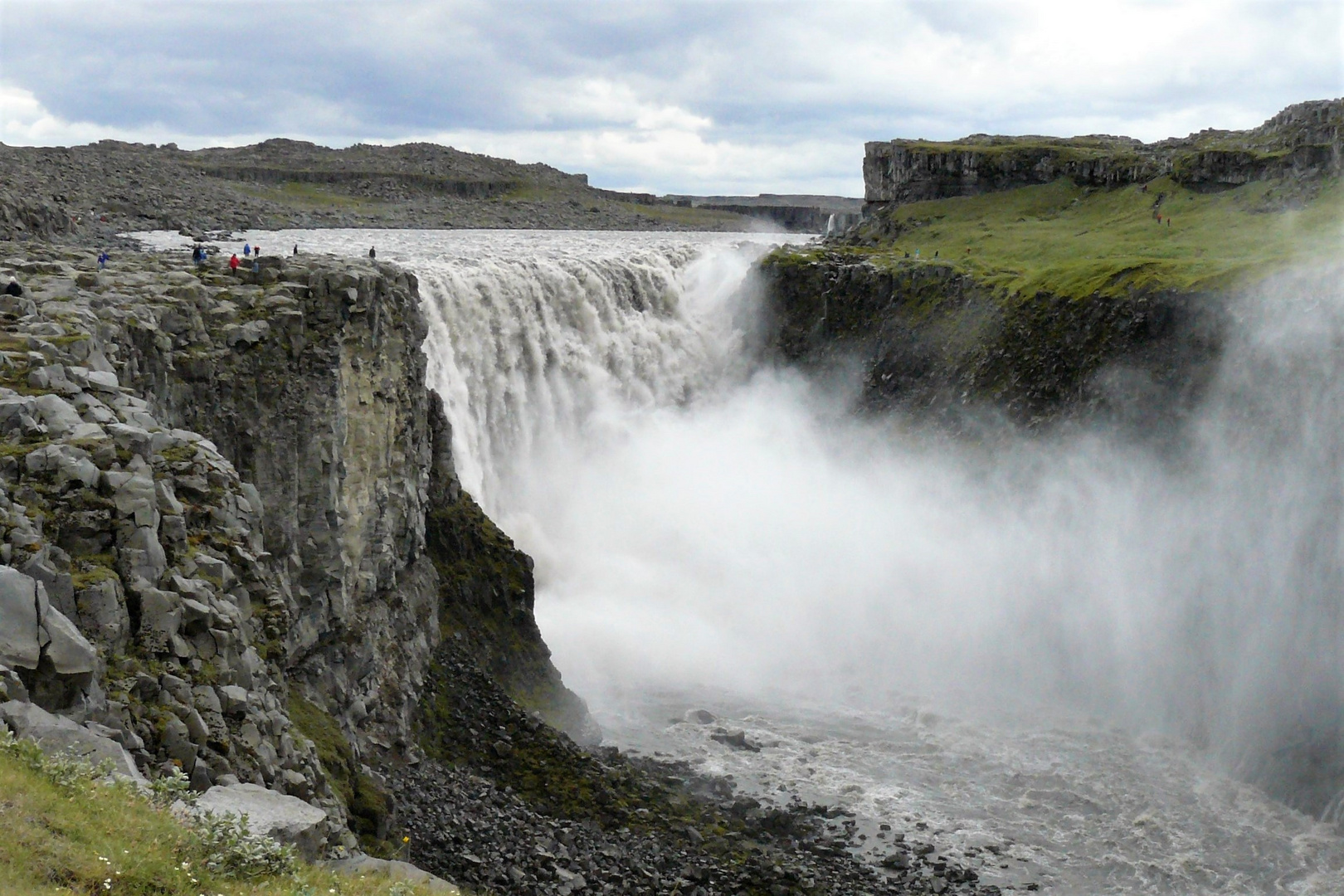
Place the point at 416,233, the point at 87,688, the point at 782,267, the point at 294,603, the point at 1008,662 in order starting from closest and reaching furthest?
1. the point at 87,688
2. the point at 294,603
3. the point at 1008,662
4. the point at 782,267
5. the point at 416,233

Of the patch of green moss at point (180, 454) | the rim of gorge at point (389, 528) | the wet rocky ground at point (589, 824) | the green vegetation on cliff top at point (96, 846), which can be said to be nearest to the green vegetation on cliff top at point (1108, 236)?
the rim of gorge at point (389, 528)

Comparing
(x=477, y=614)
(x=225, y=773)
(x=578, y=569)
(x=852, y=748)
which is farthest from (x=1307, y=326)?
(x=225, y=773)

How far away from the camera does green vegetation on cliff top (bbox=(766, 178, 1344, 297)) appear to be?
61906mm

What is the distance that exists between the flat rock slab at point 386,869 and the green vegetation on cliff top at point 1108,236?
51.4 m

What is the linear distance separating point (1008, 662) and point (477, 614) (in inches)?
830

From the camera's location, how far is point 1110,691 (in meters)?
43.5

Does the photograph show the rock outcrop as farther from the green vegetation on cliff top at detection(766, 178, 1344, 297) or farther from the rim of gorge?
the green vegetation on cliff top at detection(766, 178, 1344, 297)

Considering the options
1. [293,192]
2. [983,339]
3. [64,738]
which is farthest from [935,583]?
[293,192]

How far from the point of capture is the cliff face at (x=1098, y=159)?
8538 cm

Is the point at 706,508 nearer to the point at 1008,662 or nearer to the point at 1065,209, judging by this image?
the point at 1008,662

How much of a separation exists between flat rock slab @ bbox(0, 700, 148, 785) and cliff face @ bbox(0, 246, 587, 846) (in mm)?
263

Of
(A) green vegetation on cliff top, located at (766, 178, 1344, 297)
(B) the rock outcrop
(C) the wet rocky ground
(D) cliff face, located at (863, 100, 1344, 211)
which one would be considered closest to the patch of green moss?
(C) the wet rocky ground

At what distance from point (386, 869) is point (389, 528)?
1835 cm

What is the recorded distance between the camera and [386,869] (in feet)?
47.9
